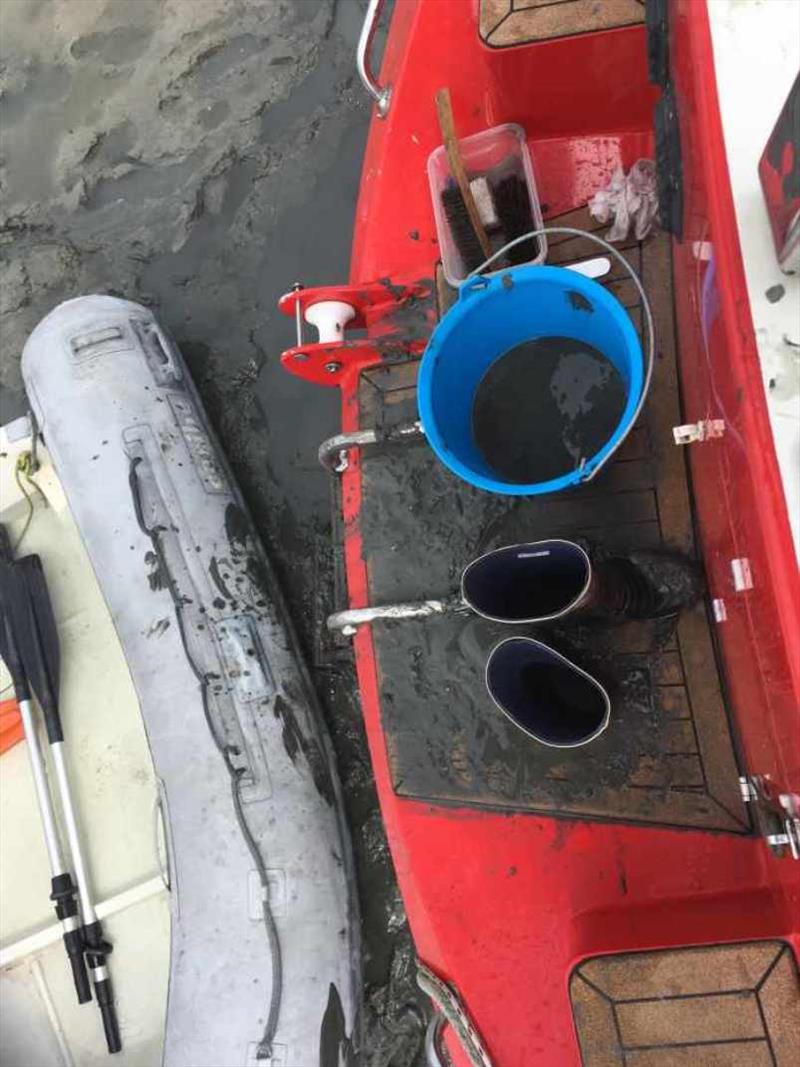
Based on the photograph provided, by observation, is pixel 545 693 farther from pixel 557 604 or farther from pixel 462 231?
pixel 462 231

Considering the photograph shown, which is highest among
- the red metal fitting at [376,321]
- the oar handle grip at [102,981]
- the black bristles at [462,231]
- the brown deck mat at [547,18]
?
Answer: the brown deck mat at [547,18]

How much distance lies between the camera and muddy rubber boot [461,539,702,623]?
1.30m

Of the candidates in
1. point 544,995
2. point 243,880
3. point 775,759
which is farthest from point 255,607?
point 775,759

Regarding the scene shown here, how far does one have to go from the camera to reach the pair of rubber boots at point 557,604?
131 centimetres

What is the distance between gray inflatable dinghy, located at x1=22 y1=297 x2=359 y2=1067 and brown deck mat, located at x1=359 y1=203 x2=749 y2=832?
52 cm

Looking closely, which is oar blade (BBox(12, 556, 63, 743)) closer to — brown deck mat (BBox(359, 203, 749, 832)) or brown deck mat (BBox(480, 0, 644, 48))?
brown deck mat (BBox(359, 203, 749, 832))

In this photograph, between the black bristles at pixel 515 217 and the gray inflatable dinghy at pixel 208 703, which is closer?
the black bristles at pixel 515 217

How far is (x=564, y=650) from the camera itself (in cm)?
145

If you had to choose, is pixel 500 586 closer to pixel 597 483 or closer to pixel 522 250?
pixel 597 483

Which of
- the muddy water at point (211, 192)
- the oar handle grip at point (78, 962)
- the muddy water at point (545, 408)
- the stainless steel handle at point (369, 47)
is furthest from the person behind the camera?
the muddy water at point (211, 192)

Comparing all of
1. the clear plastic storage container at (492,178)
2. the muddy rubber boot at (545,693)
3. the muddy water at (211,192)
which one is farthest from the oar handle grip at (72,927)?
the clear plastic storage container at (492,178)

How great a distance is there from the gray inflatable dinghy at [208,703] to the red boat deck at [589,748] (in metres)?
0.44

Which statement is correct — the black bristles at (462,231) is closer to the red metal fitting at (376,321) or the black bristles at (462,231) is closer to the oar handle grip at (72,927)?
the red metal fitting at (376,321)

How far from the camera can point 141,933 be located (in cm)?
209
